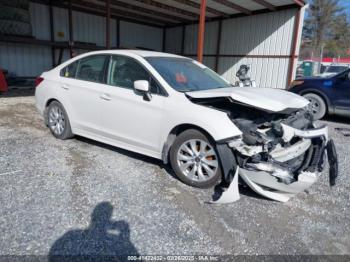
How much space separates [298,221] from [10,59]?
13308mm

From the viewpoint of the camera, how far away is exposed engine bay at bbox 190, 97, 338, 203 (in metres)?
2.87

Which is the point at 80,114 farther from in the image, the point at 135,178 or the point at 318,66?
the point at 318,66

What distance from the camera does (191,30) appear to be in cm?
1723

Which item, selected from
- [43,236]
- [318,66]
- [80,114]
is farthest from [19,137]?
[318,66]

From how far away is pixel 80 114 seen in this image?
4.39 m

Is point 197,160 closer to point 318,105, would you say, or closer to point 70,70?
point 70,70

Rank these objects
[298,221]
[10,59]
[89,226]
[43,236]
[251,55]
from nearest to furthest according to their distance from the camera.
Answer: [43,236]
[89,226]
[298,221]
[10,59]
[251,55]

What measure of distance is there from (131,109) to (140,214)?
145cm

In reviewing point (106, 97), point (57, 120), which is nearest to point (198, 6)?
point (57, 120)

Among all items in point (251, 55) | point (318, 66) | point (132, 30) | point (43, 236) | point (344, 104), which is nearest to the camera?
point (43, 236)

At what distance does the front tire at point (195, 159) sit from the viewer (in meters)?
3.14

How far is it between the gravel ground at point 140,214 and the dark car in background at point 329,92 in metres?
3.67

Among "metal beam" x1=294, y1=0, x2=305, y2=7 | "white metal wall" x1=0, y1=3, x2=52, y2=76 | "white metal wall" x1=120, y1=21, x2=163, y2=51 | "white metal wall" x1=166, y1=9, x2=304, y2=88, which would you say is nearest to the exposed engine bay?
"metal beam" x1=294, y1=0, x2=305, y2=7

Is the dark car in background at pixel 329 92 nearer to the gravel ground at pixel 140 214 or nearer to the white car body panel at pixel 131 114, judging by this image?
the gravel ground at pixel 140 214
